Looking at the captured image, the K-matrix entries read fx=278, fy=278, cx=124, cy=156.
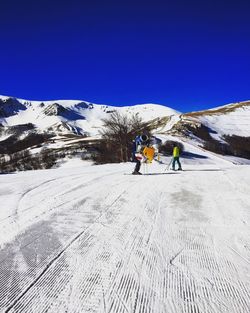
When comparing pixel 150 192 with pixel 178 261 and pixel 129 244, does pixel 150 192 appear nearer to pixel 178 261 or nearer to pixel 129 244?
pixel 129 244

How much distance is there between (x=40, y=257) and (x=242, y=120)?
138 meters

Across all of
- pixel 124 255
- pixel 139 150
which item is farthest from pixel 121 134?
pixel 124 255

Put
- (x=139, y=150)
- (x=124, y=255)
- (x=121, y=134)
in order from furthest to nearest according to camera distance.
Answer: (x=121, y=134) < (x=139, y=150) < (x=124, y=255)

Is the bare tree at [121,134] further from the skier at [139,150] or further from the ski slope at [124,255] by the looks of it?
the ski slope at [124,255]

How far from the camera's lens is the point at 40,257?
3631 millimetres

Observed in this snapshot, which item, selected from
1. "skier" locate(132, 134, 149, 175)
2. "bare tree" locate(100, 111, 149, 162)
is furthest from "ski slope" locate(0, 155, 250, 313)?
"bare tree" locate(100, 111, 149, 162)

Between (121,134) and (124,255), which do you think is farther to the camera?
(121,134)

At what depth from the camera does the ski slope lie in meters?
2.72

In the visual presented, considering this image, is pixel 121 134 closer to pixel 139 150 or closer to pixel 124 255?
pixel 139 150

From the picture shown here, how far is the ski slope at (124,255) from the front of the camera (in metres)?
2.72

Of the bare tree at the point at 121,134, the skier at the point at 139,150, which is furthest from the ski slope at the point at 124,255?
the bare tree at the point at 121,134

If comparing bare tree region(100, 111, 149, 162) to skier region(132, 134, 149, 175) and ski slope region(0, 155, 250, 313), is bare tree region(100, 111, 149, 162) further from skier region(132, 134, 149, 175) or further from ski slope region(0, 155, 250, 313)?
ski slope region(0, 155, 250, 313)

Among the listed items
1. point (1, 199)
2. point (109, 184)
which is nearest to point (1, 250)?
point (1, 199)

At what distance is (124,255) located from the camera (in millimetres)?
3680
